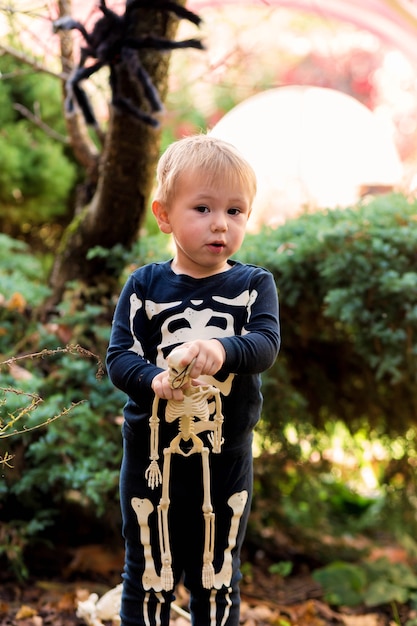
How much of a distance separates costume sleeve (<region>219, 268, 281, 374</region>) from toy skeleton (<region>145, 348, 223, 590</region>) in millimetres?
91

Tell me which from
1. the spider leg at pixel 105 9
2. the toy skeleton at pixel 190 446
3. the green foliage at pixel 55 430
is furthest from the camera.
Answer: the green foliage at pixel 55 430

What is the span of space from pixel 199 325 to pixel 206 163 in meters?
0.37

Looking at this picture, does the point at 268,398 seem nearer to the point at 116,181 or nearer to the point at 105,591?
the point at 105,591

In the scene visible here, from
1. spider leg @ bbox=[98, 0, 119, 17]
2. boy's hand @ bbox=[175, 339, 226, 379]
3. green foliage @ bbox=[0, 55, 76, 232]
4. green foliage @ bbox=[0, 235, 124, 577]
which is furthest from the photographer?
green foliage @ bbox=[0, 55, 76, 232]

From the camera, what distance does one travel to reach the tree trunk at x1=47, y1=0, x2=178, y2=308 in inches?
113

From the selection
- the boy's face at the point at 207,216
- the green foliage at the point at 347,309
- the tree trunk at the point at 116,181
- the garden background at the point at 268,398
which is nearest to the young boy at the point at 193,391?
the boy's face at the point at 207,216

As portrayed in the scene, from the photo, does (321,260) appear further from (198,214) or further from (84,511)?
(84,511)

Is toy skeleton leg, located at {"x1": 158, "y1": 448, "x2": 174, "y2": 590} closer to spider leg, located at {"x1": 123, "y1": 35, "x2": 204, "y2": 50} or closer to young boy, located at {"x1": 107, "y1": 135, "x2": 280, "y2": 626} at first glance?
young boy, located at {"x1": 107, "y1": 135, "x2": 280, "y2": 626}

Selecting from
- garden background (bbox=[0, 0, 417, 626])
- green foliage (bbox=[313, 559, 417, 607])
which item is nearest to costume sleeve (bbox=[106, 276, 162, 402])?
garden background (bbox=[0, 0, 417, 626])

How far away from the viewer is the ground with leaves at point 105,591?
100 inches

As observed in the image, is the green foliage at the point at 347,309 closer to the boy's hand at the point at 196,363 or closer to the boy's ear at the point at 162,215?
the boy's ear at the point at 162,215

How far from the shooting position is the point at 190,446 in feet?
5.82

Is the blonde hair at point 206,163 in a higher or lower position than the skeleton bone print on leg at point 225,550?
higher

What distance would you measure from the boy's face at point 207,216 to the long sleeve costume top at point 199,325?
0.27ft
